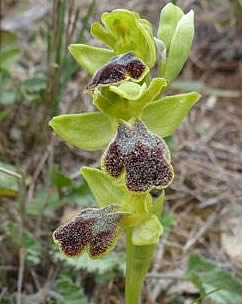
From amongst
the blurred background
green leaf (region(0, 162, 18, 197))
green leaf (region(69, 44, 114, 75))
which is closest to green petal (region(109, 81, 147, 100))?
green leaf (region(69, 44, 114, 75))

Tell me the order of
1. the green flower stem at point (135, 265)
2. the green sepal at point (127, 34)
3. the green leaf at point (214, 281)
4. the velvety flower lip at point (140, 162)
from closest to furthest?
the velvety flower lip at point (140, 162), the green sepal at point (127, 34), the green flower stem at point (135, 265), the green leaf at point (214, 281)

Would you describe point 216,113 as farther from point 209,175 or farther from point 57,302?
point 57,302

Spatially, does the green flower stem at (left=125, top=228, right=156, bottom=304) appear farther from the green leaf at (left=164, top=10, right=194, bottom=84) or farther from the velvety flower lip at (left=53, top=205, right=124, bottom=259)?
the green leaf at (left=164, top=10, right=194, bottom=84)

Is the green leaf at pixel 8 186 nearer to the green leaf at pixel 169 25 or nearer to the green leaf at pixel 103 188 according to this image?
the green leaf at pixel 103 188

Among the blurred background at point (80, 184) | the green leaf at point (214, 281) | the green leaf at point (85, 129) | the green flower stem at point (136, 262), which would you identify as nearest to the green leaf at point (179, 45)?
the green leaf at point (85, 129)

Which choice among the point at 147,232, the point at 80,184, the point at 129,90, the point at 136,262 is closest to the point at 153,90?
the point at 129,90

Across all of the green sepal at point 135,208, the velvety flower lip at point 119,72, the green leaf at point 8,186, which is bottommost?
the green leaf at point 8,186
